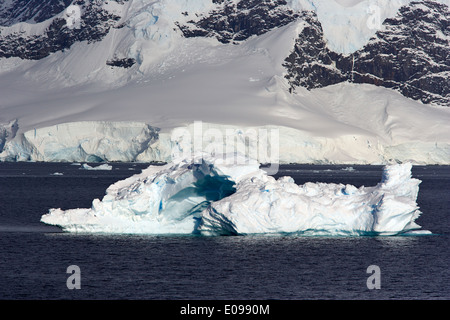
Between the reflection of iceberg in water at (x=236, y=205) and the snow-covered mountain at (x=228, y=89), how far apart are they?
83781mm

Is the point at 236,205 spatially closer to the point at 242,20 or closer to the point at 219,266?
the point at 219,266

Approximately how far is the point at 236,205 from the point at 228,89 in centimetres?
13022

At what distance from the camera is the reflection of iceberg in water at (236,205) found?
38.3 meters

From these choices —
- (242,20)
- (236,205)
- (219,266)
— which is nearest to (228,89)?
(242,20)

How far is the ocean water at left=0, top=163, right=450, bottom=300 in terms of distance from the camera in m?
29.6

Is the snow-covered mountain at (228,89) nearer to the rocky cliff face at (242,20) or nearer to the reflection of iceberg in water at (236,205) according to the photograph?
the rocky cliff face at (242,20)

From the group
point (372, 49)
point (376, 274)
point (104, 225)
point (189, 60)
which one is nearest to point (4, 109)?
point (189, 60)

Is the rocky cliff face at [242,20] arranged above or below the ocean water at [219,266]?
above

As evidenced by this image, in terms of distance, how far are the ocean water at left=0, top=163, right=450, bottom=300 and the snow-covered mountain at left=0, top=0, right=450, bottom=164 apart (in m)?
85.1

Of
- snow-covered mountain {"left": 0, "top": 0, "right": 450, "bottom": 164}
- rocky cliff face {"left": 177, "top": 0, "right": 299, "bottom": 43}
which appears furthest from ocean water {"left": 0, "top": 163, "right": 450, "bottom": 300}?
rocky cliff face {"left": 177, "top": 0, "right": 299, "bottom": 43}

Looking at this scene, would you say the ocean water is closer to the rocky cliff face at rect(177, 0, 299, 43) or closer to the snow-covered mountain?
the snow-covered mountain

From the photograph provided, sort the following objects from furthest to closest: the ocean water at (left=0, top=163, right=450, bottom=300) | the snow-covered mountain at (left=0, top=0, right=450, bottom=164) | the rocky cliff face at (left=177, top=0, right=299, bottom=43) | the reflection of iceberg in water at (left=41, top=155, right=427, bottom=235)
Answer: the rocky cliff face at (left=177, top=0, right=299, bottom=43), the snow-covered mountain at (left=0, top=0, right=450, bottom=164), the reflection of iceberg in water at (left=41, top=155, right=427, bottom=235), the ocean water at (left=0, top=163, right=450, bottom=300)

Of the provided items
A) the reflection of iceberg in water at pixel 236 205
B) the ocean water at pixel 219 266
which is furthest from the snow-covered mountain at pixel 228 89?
the ocean water at pixel 219 266
